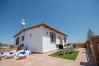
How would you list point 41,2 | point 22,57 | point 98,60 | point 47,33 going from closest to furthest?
point 98,60 → point 22,57 → point 41,2 → point 47,33

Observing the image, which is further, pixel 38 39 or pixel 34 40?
pixel 34 40

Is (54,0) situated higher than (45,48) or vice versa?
(54,0)

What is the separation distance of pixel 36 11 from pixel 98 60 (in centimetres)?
1090

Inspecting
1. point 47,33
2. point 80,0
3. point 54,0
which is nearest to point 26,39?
point 47,33

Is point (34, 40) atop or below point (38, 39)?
below

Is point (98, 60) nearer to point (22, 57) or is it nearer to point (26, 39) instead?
point (22, 57)

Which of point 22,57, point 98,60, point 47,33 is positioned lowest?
point 22,57

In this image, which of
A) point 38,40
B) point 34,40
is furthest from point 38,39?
point 34,40

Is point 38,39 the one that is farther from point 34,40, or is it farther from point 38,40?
point 34,40

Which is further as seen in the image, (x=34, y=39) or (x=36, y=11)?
(x=36, y=11)

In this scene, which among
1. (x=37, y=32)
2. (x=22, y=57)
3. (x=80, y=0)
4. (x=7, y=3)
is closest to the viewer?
(x=22, y=57)

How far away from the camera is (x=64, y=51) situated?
10.6m

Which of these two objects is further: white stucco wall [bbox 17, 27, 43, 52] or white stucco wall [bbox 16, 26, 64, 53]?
white stucco wall [bbox 17, 27, 43, 52]

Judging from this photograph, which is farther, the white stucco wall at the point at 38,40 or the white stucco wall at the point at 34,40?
the white stucco wall at the point at 34,40
